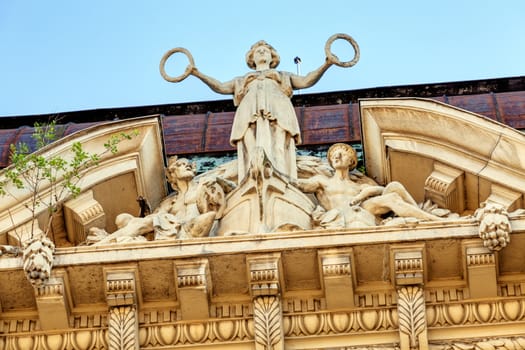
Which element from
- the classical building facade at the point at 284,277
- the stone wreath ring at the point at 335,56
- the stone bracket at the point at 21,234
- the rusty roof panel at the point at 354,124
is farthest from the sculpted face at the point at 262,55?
the stone bracket at the point at 21,234

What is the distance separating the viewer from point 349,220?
21.5 m

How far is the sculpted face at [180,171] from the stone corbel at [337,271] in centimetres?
305

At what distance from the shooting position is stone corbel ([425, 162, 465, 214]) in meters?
22.2

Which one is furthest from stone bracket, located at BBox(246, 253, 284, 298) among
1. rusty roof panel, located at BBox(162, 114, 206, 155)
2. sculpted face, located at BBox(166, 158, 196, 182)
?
rusty roof panel, located at BBox(162, 114, 206, 155)

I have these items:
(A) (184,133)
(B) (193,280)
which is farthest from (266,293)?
(A) (184,133)

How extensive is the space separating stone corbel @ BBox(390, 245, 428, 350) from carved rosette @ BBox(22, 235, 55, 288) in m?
3.45

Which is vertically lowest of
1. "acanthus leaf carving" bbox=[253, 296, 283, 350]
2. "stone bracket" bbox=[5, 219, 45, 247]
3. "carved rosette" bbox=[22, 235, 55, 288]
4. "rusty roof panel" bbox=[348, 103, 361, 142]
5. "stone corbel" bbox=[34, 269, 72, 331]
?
"acanthus leaf carving" bbox=[253, 296, 283, 350]

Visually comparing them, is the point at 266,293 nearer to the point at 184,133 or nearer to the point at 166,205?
the point at 166,205

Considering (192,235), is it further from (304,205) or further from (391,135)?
(391,135)

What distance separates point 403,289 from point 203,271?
2.03m

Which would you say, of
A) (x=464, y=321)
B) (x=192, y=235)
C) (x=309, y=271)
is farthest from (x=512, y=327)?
(x=192, y=235)

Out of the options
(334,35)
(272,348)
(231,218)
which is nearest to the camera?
(272,348)

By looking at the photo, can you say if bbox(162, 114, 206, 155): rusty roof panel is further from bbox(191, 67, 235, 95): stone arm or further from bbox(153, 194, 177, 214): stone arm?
bbox(153, 194, 177, 214): stone arm

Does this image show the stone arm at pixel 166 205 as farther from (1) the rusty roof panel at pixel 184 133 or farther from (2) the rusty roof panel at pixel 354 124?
(2) the rusty roof panel at pixel 354 124
